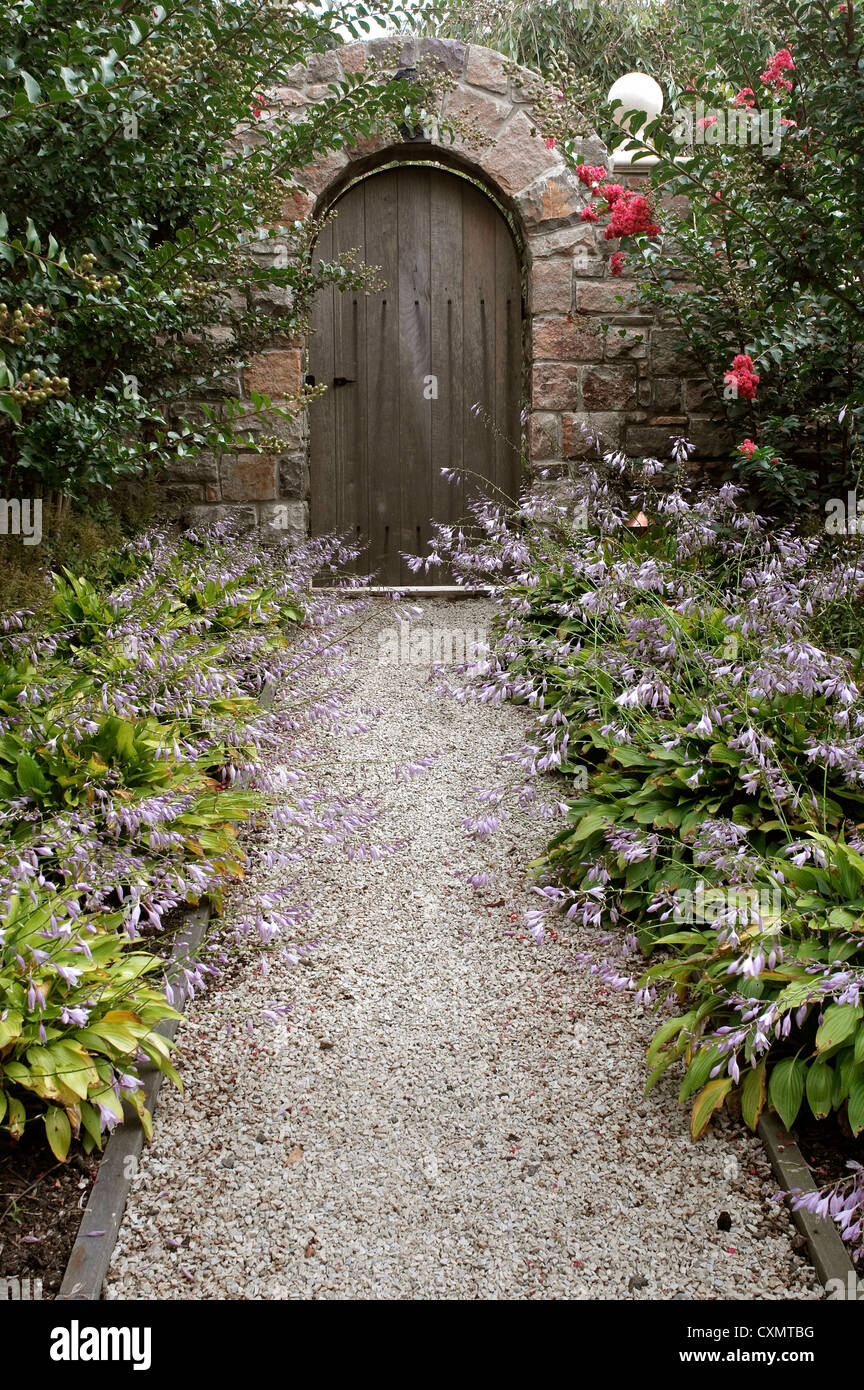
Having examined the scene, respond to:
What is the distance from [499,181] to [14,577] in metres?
3.67

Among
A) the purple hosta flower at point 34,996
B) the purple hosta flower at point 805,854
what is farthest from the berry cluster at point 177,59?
the purple hosta flower at point 805,854

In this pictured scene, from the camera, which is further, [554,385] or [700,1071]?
[554,385]

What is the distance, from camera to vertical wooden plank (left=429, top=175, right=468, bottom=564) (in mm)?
5766

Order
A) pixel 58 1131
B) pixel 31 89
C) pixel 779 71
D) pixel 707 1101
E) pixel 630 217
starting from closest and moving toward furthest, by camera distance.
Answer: pixel 58 1131, pixel 707 1101, pixel 31 89, pixel 779 71, pixel 630 217

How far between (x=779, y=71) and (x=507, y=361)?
8.04ft

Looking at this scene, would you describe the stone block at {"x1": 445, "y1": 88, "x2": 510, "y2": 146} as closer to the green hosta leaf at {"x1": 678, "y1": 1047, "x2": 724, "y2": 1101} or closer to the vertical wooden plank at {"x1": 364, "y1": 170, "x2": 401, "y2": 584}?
the vertical wooden plank at {"x1": 364, "y1": 170, "x2": 401, "y2": 584}

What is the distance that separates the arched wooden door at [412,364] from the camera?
18.9 ft

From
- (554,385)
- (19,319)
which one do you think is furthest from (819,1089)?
(554,385)

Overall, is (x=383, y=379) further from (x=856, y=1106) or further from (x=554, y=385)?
(x=856, y=1106)

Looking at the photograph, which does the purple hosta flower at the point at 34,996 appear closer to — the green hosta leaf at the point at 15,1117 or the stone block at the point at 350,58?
the green hosta leaf at the point at 15,1117

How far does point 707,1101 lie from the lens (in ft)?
6.12

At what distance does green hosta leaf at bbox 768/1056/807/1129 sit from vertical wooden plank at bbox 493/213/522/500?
4536 mm

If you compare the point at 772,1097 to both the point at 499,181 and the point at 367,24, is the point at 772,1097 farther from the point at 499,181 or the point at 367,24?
the point at 499,181
